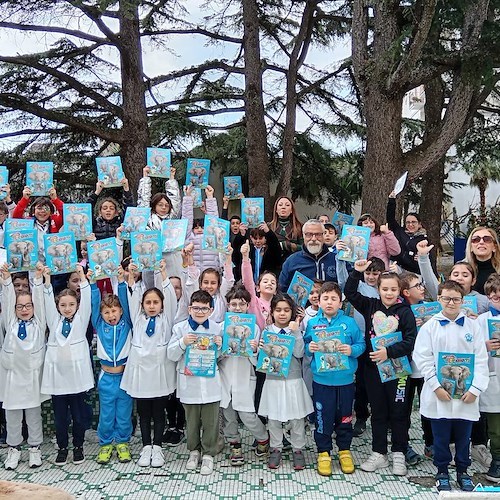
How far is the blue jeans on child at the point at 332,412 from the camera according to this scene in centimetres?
383

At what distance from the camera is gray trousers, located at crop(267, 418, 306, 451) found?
12.8 feet

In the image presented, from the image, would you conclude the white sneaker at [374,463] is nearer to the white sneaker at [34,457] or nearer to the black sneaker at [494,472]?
the black sneaker at [494,472]

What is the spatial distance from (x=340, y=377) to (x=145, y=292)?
1.53 metres

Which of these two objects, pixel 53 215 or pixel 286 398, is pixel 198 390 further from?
pixel 53 215

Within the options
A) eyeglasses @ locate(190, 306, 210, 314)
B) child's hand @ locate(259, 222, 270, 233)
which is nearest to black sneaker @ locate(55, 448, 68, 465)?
eyeglasses @ locate(190, 306, 210, 314)

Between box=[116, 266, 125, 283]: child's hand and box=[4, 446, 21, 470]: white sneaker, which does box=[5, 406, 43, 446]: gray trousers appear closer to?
box=[4, 446, 21, 470]: white sneaker

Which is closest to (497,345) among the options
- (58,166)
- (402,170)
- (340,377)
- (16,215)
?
(340,377)

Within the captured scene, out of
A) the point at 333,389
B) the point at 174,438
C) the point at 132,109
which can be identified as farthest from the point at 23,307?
the point at 132,109

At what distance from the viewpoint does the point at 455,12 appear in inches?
238

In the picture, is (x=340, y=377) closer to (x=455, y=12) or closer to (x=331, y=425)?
(x=331, y=425)

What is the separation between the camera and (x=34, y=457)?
3.95m

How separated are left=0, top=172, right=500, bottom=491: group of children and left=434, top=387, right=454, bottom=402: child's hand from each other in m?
0.25

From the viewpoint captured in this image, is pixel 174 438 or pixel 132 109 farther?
pixel 132 109

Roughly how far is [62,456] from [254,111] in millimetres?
5925
